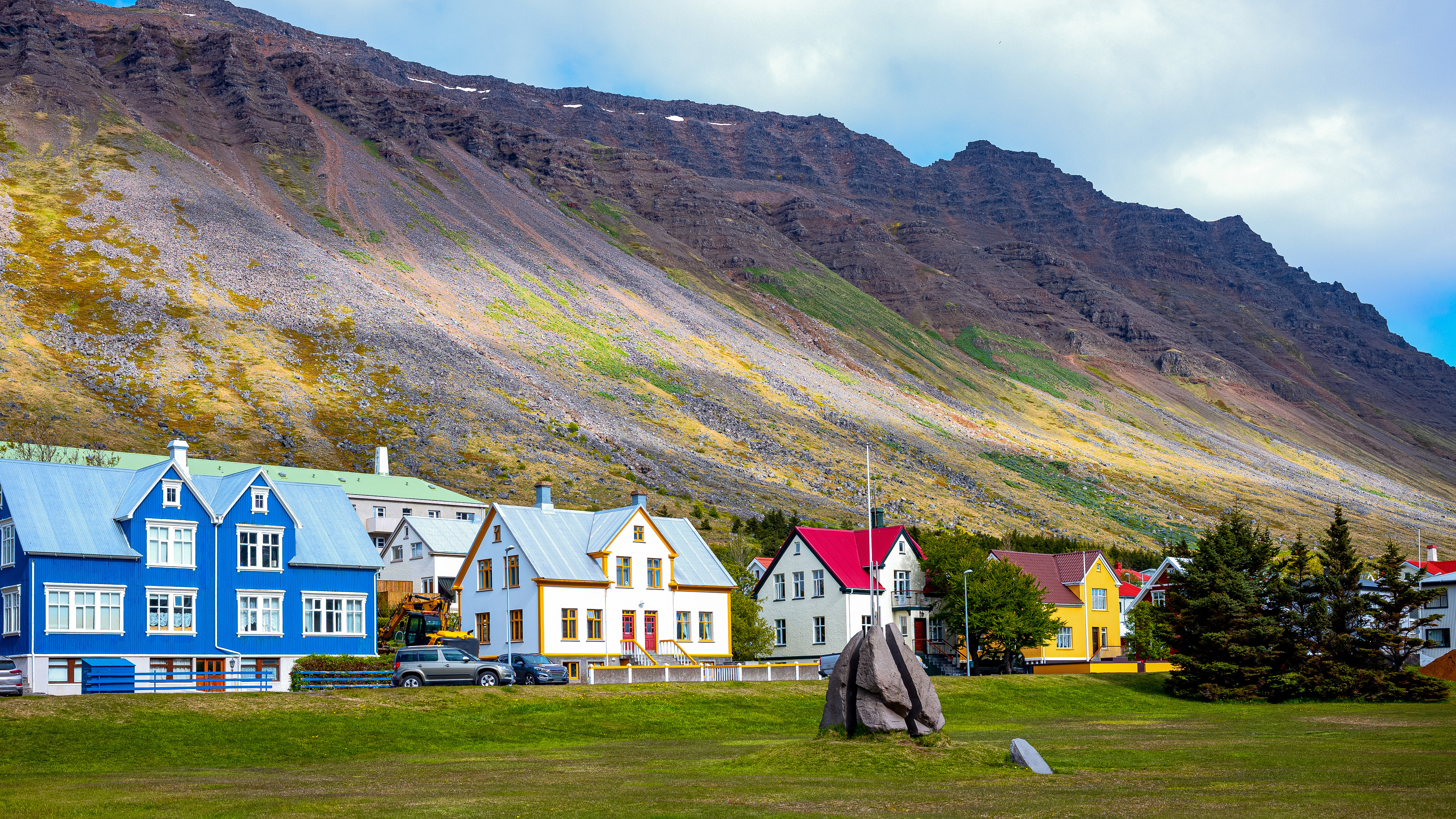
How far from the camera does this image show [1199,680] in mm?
64062

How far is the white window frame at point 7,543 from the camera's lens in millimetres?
51156

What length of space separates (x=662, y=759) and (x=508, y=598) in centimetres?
3249

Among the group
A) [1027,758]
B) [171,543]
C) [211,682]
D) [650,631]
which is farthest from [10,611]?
[1027,758]

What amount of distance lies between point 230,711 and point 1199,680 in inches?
1848

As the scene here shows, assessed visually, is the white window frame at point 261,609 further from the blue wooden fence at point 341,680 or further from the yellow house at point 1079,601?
the yellow house at point 1079,601

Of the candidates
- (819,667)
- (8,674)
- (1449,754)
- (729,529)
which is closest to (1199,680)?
(819,667)

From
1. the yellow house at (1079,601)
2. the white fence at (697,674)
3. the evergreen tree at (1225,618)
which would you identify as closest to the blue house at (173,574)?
the white fence at (697,674)

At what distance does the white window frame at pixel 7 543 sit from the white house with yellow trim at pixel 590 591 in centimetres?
2323

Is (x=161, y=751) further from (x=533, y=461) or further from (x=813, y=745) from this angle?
(x=533, y=461)

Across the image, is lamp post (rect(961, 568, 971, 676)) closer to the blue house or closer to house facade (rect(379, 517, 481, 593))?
house facade (rect(379, 517, 481, 593))

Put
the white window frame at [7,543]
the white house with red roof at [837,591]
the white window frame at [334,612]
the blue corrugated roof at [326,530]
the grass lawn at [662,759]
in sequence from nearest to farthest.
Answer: the grass lawn at [662,759]
the white window frame at [7,543]
the white window frame at [334,612]
the blue corrugated roof at [326,530]
the white house with red roof at [837,591]

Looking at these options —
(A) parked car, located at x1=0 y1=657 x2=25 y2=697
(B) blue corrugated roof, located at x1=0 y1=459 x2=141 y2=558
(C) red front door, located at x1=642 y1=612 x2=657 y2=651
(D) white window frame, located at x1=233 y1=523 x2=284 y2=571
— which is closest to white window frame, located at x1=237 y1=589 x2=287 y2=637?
Result: (D) white window frame, located at x1=233 y1=523 x2=284 y2=571

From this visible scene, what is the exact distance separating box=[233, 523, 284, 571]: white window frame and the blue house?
6 cm

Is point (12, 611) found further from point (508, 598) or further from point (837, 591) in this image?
point (837, 591)
